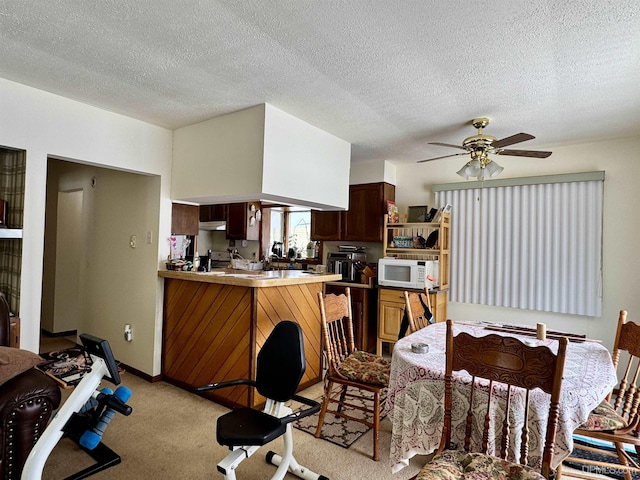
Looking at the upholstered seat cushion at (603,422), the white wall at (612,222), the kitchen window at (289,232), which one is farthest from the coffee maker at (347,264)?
the upholstered seat cushion at (603,422)

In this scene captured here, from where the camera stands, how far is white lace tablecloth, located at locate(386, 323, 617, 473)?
1.58 m

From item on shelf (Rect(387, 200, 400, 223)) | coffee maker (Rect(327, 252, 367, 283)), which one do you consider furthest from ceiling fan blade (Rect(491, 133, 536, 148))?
coffee maker (Rect(327, 252, 367, 283))

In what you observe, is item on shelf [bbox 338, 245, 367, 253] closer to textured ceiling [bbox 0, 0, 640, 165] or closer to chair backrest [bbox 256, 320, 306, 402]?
textured ceiling [bbox 0, 0, 640, 165]

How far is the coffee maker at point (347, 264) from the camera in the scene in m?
4.92

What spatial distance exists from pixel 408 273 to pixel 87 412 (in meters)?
3.38

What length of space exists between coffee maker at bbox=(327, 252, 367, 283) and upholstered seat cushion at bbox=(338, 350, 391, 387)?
2068 millimetres

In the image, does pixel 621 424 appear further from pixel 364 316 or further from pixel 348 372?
pixel 364 316

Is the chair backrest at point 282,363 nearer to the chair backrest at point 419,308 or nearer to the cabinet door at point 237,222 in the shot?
the chair backrest at point 419,308

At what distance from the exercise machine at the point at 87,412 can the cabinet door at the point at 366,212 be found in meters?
3.63

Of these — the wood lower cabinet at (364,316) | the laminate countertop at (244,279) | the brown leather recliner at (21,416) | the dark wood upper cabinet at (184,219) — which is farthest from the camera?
the wood lower cabinet at (364,316)

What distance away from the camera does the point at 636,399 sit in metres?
2.03

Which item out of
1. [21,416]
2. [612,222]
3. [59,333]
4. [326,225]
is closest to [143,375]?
[21,416]

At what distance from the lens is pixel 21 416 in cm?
178

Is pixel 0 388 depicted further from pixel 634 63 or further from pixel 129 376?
pixel 634 63
